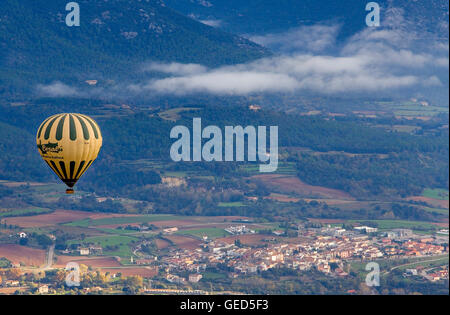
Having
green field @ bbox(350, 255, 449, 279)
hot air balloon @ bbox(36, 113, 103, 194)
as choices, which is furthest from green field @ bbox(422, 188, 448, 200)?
hot air balloon @ bbox(36, 113, 103, 194)

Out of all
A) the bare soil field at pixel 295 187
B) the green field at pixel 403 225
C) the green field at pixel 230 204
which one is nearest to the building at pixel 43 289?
the green field at pixel 403 225

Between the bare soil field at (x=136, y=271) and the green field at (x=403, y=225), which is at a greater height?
the green field at (x=403, y=225)

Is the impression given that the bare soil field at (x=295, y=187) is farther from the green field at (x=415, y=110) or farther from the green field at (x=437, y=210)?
the green field at (x=415, y=110)

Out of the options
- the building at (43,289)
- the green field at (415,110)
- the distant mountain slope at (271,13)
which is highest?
the distant mountain slope at (271,13)

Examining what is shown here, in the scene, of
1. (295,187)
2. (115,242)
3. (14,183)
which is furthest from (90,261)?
(295,187)

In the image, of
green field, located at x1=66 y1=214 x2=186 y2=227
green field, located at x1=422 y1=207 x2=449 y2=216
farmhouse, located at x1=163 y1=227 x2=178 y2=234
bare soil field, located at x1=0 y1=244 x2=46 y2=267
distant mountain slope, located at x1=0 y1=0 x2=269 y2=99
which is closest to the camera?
bare soil field, located at x1=0 y1=244 x2=46 y2=267

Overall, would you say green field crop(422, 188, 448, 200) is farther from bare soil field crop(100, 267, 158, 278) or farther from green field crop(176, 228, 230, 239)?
bare soil field crop(100, 267, 158, 278)

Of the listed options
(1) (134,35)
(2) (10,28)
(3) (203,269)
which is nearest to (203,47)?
(1) (134,35)
